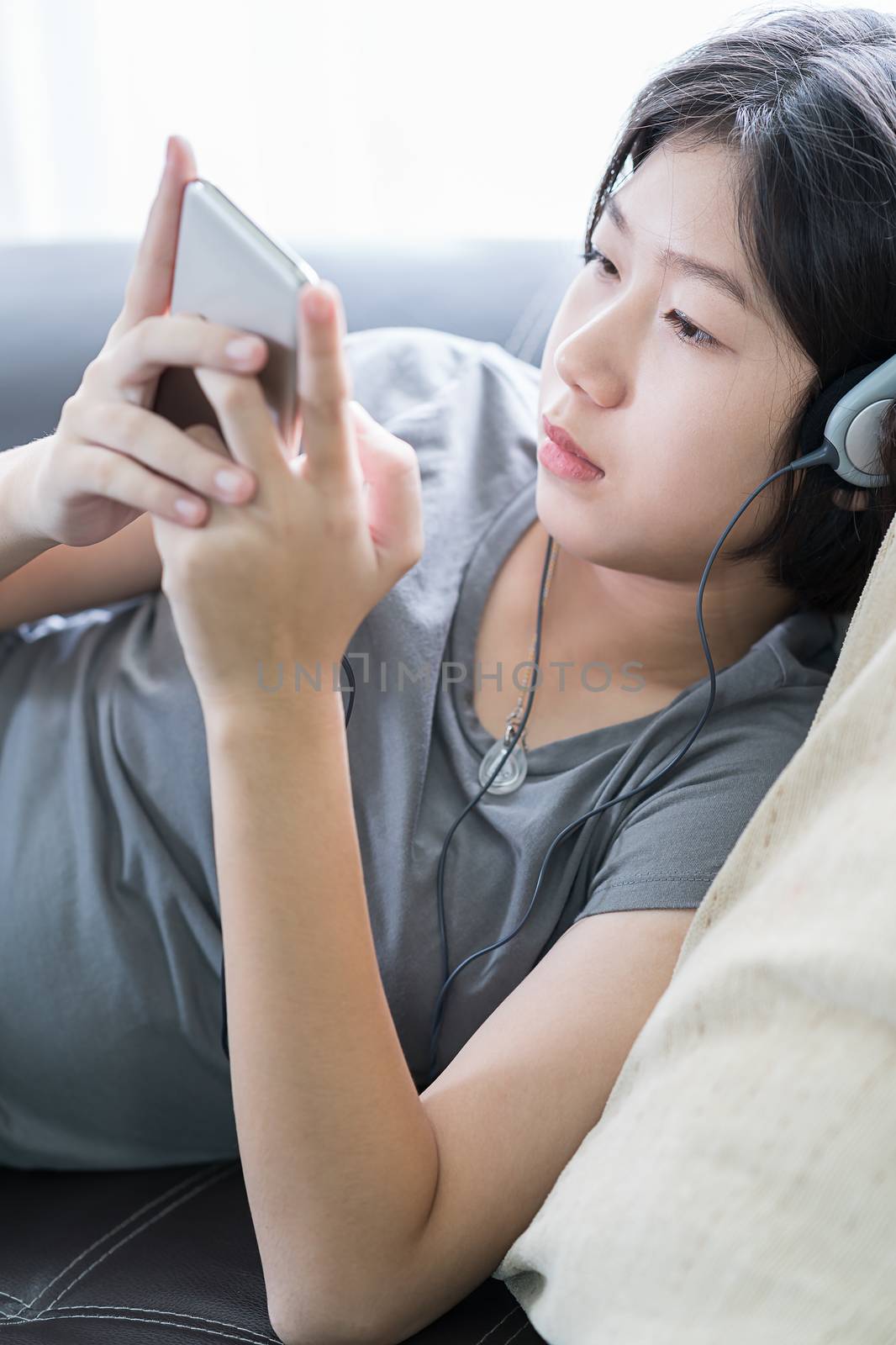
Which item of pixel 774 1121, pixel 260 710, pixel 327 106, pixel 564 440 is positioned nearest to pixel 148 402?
pixel 260 710

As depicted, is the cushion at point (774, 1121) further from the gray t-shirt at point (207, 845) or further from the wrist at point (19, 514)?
the wrist at point (19, 514)

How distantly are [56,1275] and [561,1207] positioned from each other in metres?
0.40

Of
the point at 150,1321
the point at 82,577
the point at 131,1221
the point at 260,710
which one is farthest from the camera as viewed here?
the point at 82,577

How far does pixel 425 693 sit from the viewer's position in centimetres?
89

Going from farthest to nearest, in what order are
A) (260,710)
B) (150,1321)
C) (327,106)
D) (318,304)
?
1. (327,106)
2. (150,1321)
3. (260,710)
4. (318,304)

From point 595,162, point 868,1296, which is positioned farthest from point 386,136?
point 868,1296

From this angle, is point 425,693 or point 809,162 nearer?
point 809,162

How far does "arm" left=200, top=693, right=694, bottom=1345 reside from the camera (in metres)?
0.60

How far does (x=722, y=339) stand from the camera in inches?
30.1

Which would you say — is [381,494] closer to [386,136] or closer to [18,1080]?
[18,1080]

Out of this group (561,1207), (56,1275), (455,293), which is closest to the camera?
(561,1207)

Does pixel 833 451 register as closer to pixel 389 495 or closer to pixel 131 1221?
pixel 389 495

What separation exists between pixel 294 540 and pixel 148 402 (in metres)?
0.12

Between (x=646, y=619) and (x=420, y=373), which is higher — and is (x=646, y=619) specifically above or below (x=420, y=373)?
below
